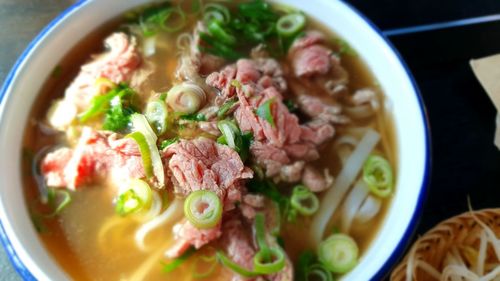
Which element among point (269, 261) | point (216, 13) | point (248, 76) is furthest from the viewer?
point (216, 13)

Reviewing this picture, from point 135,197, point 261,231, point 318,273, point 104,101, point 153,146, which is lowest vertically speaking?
point 318,273

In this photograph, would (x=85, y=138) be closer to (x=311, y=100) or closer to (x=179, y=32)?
(x=179, y=32)

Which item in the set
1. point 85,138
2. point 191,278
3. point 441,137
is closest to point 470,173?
point 441,137

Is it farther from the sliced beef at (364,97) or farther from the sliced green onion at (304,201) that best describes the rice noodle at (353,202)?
the sliced beef at (364,97)

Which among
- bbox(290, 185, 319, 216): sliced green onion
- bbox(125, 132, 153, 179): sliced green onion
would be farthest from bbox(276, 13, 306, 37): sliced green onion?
bbox(125, 132, 153, 179): sliced green onion

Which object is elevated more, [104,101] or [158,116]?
[158,116]

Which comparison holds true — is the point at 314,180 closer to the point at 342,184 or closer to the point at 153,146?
the point at 342,184

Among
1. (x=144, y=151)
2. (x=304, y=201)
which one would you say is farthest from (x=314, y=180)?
(x=144, y=151)
